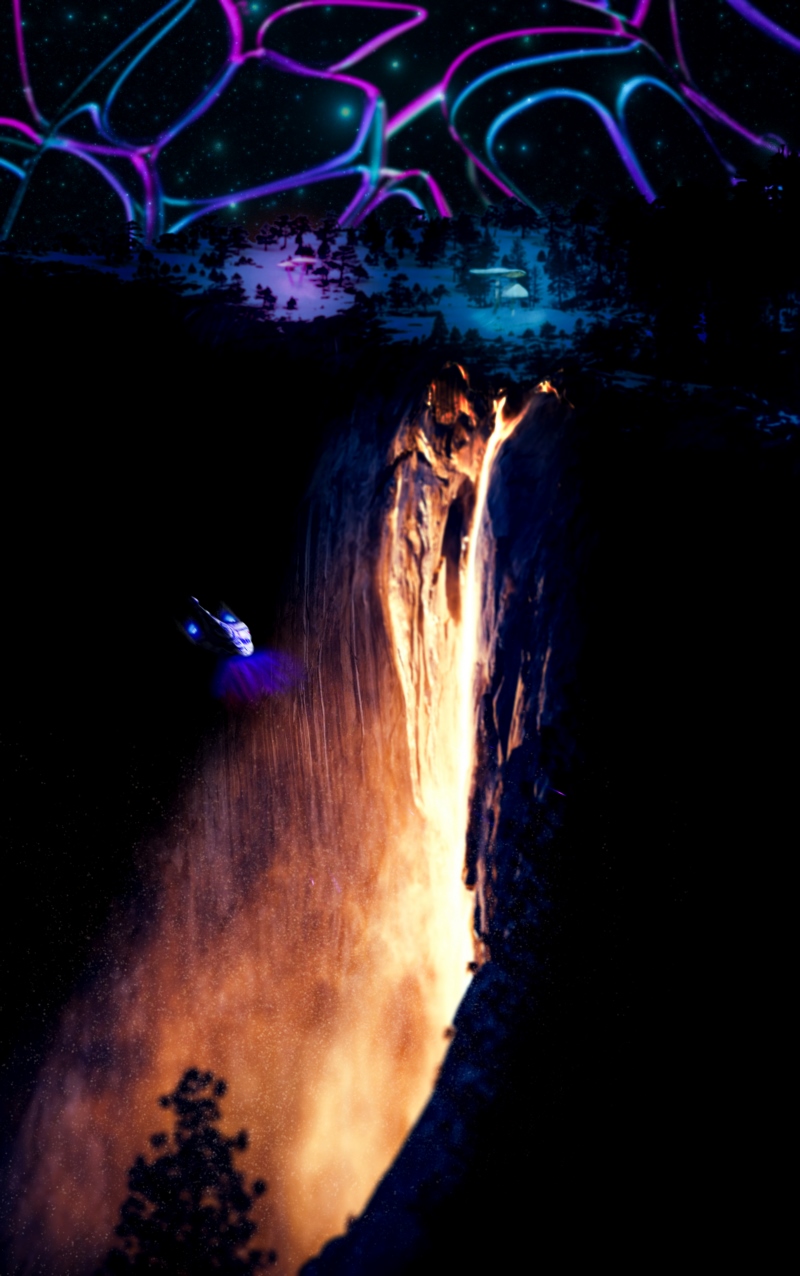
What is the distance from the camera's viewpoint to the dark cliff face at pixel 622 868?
21.2 feet

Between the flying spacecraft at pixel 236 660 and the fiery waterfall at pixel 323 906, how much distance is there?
229mm

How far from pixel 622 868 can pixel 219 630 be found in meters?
5.39

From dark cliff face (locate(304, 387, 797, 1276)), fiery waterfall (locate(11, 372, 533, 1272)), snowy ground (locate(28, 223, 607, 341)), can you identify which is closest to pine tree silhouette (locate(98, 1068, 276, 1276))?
fiery waterfall (locate(11, 372, 533, 1272))

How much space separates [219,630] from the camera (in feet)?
32.2

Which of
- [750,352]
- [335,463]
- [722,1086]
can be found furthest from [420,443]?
[722,1086]

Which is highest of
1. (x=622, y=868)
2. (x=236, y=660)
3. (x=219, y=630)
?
(x=219, y=630)

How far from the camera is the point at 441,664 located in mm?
9133

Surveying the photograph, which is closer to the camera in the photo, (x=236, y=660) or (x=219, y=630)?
(x=219, y=630)

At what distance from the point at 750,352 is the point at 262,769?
7.45 m

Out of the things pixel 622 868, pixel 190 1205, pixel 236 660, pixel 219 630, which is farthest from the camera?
pixel 236 660

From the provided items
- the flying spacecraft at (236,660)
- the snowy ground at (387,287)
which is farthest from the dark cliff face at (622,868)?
the flying spacecraft at (236,660)

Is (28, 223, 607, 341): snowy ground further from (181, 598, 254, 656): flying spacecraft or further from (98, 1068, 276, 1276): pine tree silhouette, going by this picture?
(98, 1068, 276, 1276): pine tree silhouette

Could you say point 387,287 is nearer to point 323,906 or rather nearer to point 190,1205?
point 323,906

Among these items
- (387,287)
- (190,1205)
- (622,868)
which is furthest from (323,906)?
(387,287)
